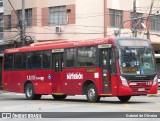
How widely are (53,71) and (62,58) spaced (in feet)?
3.60

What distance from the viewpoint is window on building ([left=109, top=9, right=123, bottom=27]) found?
49.5 m

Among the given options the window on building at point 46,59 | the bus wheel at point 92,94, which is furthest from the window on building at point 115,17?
the bus wheel at point 92,94

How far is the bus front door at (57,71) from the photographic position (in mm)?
25672

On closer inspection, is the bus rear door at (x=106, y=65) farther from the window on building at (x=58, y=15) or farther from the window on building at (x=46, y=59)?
the window on building at (x=58, y=15)

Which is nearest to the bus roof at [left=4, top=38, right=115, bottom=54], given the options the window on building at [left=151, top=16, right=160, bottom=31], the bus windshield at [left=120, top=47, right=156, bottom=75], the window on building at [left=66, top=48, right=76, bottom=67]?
the window on building at [left=66, top=48, right=76, bottom=67]

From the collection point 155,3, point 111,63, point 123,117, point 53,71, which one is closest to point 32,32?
point 155,3

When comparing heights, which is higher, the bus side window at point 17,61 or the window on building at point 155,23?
the window on building at point 155,23

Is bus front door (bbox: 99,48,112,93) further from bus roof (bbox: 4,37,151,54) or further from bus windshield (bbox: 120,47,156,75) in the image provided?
bus windshield (bbox: 120,47,156,75)

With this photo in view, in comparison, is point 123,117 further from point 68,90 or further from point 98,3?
point 98,3

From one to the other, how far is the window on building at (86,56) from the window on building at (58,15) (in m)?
24.1

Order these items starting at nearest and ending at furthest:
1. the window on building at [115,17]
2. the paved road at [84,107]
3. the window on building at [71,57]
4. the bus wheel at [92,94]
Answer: the paved road at [84,107] → the bus wheel at [92,94] → the window on building at [71,57] → the window on building at [115,17]

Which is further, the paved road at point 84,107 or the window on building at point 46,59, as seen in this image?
the window on building at point 46,59

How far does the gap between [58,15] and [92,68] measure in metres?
26.0

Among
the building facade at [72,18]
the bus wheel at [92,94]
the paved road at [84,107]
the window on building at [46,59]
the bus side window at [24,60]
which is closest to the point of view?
the paved road at [84,107]
